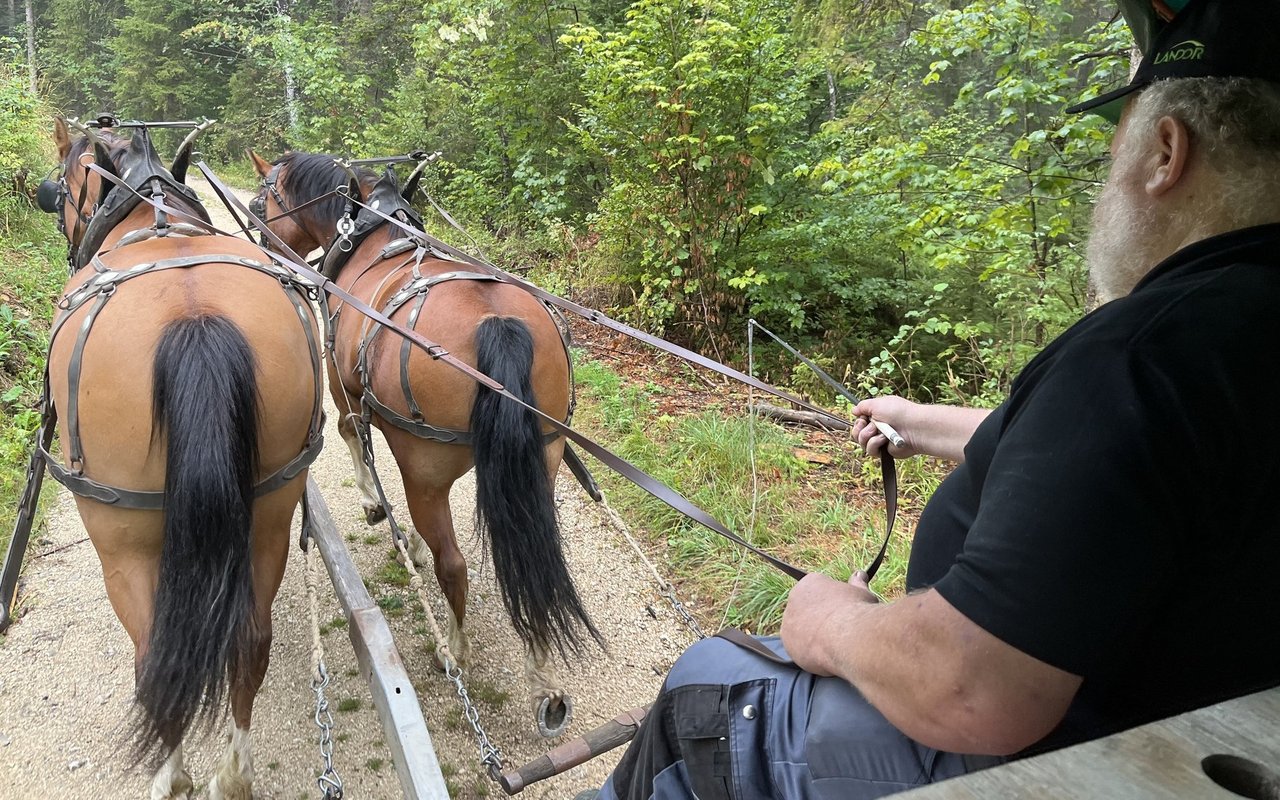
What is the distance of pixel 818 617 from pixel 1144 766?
590 mm

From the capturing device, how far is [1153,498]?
785mm

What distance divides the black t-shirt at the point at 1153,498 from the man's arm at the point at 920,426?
876mm

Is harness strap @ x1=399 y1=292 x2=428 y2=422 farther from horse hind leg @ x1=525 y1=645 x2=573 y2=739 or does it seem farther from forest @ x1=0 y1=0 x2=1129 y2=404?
forest @ x1=0 y1=0 x2=1129 y2=404

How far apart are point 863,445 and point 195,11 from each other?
28224mm

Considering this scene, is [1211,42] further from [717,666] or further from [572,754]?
A: [572,754]

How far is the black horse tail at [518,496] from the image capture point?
103 inches

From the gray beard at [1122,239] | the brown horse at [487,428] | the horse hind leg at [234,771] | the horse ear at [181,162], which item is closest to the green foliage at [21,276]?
the horse ear at [181,162]

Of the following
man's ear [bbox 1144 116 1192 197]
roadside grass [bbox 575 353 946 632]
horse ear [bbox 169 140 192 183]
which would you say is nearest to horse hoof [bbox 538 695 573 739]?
roadside grass [bbox 575 353 946 632]

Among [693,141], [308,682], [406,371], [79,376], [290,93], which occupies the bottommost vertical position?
[308,682]

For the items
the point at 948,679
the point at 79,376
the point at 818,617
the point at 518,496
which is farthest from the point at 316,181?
the point at 948,679

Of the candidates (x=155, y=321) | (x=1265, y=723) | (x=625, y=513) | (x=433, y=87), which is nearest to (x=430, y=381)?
(x=155, y=321)

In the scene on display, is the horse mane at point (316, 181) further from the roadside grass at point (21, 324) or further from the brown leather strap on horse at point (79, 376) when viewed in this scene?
the roadside grass at point (21, 324)

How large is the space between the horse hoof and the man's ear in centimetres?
265

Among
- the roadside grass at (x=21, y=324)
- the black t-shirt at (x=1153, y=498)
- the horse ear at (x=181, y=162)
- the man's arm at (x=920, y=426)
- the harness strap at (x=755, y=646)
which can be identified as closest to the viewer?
the black t-shirt at (x=1153, y=498)
